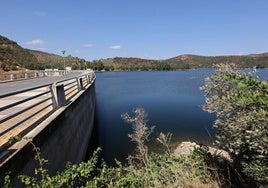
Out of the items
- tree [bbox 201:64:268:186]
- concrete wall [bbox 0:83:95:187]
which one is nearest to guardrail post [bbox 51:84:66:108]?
concrete wall [bbox 0:83:95:187]

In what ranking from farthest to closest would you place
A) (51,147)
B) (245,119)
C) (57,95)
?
(57,95)
(51,147)
(245,119)

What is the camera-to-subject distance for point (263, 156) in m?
3.94

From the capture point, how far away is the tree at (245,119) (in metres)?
3.27

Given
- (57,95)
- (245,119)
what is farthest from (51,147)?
(245,119)

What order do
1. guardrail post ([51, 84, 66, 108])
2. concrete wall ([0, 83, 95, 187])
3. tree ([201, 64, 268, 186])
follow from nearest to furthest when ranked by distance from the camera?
tree ([201, 64, 268, 186]), concrete wall ([0, 83, 95, 187]), guardrail post ([51, 84, 66, 108])

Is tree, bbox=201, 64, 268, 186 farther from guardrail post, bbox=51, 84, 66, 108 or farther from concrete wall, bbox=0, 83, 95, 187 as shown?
guardrail post, bbox=51, 84, 66, 108

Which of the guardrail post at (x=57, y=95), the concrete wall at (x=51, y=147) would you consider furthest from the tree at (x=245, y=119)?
the guardrail post at (x=57, y=95)

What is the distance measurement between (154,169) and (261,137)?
266cm

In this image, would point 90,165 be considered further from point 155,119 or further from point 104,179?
point 155,119

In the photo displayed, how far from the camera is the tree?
3.27 metres

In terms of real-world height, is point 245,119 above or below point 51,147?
above

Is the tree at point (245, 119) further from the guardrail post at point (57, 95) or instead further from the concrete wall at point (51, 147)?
the guardrail post at point (57, 95)

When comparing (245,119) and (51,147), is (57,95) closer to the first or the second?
(51,147)

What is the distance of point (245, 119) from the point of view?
4.35m
